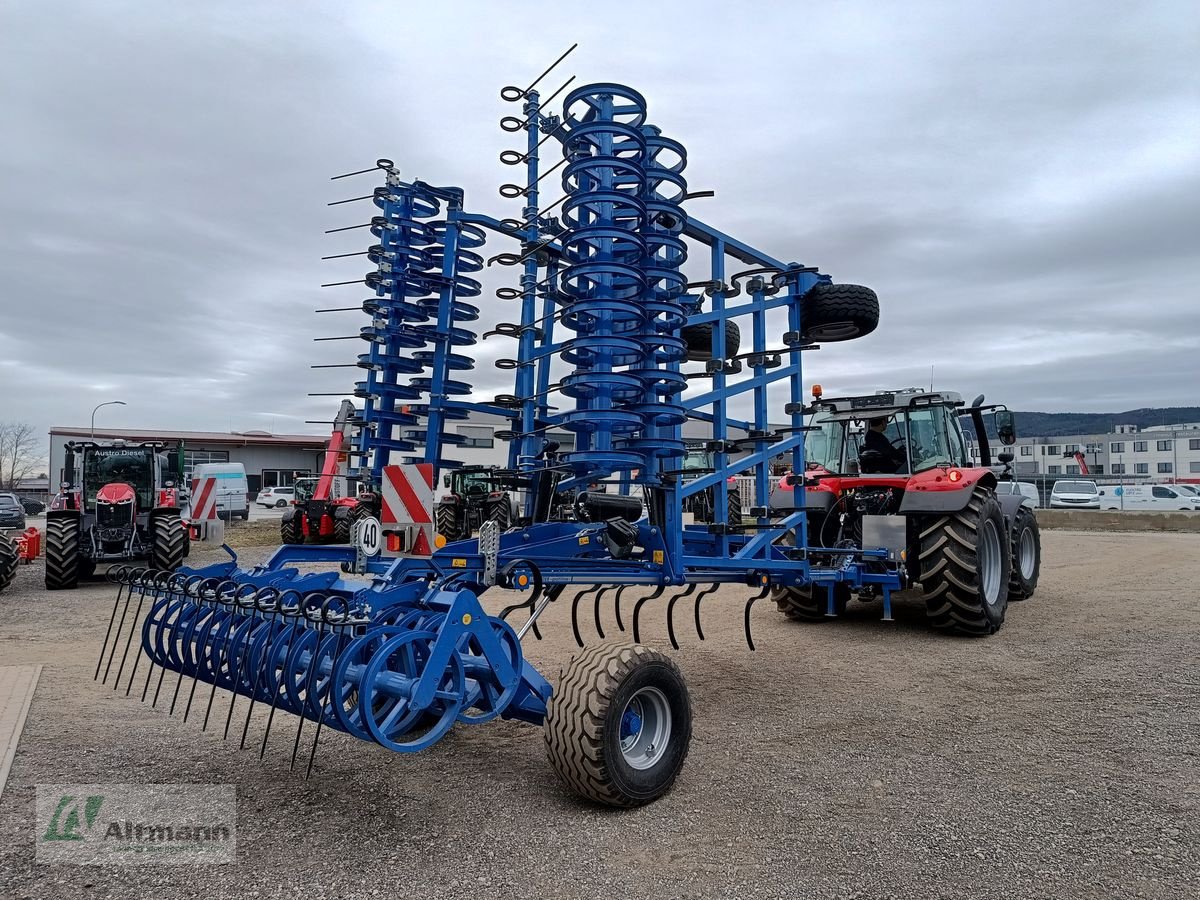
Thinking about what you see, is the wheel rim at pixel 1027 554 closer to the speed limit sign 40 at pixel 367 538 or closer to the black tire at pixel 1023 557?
the black tire at pixel 1023 557

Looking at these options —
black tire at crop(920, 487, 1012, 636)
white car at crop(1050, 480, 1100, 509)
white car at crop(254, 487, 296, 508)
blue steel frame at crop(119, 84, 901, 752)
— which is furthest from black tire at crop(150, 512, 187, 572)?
white car at crop(1050, 480, 1100, 509)

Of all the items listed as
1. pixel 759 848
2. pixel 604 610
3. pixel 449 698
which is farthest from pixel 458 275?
pixel 759 848

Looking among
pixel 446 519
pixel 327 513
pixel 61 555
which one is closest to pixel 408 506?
pixel 61 555

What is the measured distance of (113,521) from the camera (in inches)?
473

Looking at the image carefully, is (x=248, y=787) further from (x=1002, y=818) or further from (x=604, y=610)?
(x=604, y=610)

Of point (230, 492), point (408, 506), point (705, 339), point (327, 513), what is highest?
point (705, 339)

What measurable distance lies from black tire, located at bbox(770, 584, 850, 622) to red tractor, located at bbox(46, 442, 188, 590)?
8.66m

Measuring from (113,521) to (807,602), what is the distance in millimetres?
9997

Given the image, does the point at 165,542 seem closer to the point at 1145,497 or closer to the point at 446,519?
the point at 446,519

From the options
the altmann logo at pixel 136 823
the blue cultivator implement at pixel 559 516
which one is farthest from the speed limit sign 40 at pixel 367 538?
the altmann logo at pixel 136 823

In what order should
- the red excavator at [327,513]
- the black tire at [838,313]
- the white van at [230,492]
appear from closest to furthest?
the black tire at [838,313] < the red excavator at [327,513] < the white van at [230,492]

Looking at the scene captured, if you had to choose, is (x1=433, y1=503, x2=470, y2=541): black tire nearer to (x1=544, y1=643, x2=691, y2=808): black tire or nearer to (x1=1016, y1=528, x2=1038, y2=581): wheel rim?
(x1=1016, y1=528, x2=1038, y2=581): wheel rim

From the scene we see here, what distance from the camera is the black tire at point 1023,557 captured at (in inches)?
356

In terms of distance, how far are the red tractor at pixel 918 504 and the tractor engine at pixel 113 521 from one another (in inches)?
373
